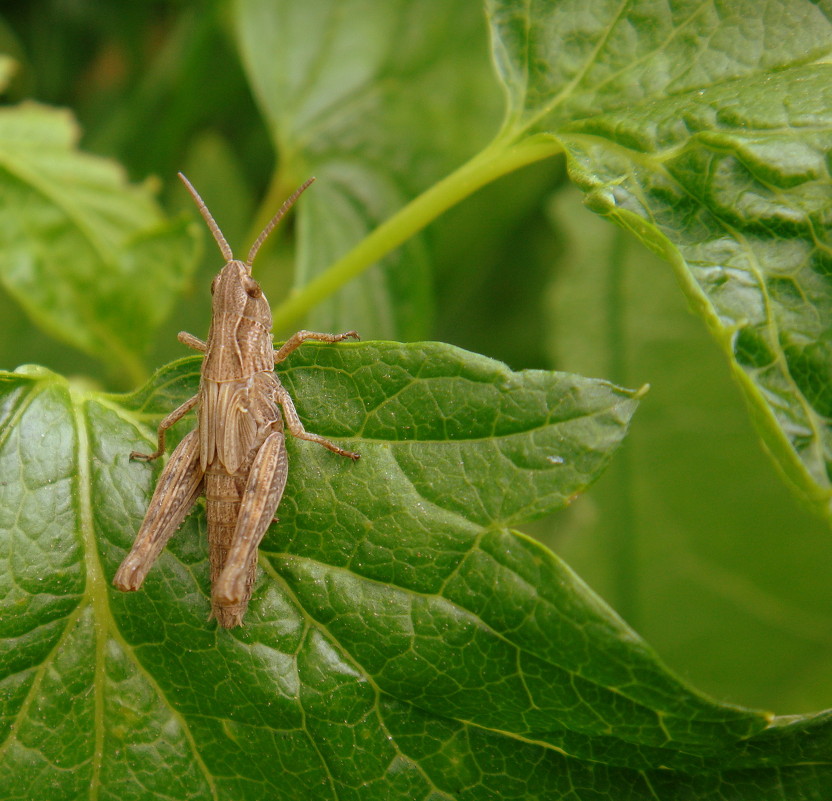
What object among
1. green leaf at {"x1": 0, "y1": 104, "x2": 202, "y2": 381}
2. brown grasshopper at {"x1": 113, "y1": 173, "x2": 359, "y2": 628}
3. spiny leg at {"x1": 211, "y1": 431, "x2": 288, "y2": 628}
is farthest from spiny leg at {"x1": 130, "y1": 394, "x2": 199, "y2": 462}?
green leaf at {"x1": 0, "y1": 104, "x2": 202, "y2": 381}

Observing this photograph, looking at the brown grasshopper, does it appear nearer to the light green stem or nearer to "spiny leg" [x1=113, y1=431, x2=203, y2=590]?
"spiny leg" [x1=113, y1=431, x2=203, y2=590]

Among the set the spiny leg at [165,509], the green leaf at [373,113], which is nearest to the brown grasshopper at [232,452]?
the spiny leg at [165,509]

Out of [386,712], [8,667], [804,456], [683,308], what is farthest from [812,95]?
[8,667]

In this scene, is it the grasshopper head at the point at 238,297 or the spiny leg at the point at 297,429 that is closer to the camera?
the spiny leg at the point at 297,429

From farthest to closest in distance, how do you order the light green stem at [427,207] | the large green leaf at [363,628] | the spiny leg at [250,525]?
the light green stem at [427,207], the spiny leg at [250,525], the large green leaf at [363,628]

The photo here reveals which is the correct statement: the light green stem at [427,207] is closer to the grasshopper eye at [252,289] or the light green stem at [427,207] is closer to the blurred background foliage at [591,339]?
the grasshopper eye at [252,289]

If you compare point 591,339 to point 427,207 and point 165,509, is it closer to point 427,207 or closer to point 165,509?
point 427,207

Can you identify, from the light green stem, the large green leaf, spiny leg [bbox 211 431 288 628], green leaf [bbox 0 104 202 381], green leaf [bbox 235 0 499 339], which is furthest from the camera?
green leaf [bbox 235 0 499 339]
